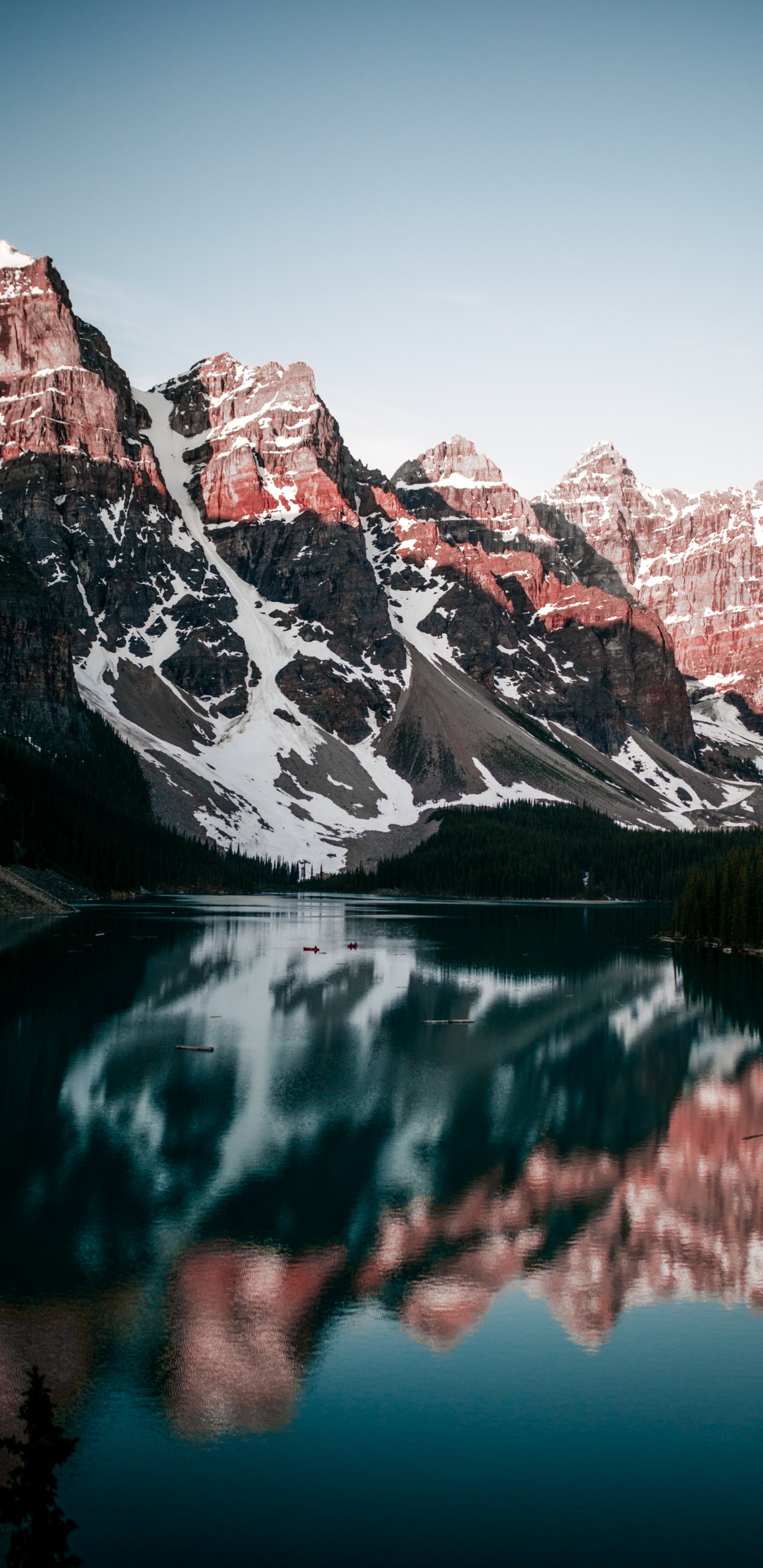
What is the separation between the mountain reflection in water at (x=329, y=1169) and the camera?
19.2m

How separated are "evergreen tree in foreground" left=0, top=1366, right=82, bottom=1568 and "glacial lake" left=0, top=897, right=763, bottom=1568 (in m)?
1.18

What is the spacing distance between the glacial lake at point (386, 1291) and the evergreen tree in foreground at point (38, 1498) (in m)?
1.18

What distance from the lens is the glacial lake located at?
46.3 ft

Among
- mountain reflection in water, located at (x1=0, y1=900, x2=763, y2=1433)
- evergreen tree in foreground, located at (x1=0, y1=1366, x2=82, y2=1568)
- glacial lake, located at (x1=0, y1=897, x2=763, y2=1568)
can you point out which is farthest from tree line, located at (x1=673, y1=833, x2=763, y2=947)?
evergreen tree in foreground, located at (x1=0, y1=1366, x2=82, y2=1568)

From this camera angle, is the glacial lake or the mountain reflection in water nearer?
the glacial lake

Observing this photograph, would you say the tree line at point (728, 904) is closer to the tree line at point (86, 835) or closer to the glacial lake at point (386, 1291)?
the glacial lake at point (386, 1291)

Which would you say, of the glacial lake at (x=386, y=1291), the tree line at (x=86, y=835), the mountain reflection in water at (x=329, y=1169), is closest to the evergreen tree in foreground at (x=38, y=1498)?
the glacial lake at (x=386, y=1291)

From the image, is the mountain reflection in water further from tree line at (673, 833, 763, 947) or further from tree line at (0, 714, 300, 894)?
tree line at (0, 714, 300, 894)

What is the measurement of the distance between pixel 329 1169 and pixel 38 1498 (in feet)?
57.6

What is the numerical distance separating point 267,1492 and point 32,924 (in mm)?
88650

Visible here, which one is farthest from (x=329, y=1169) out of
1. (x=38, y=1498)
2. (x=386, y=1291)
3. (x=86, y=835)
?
(x=86, y=835)

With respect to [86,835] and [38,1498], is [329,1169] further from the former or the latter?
[86,835]

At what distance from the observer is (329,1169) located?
28906mm

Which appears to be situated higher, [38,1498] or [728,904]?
[728,904]
